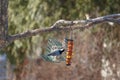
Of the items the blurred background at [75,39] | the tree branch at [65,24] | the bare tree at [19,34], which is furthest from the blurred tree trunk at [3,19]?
the blurred background at [75,39]

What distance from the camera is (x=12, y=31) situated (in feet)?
28.5

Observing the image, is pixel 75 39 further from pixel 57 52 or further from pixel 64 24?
pixel 64 24

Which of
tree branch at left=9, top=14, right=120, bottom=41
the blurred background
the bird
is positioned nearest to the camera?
tree branch at left=9, top=14, right=120, bottom=41

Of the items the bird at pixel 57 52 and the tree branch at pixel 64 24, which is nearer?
the tree branch at pixel 64 24

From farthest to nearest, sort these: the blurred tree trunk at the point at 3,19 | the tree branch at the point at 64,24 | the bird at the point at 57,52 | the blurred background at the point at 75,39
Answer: the blurred background at the point at 75,39 → the bird at the point at 57,52 → the tree branch at the point at 64,24 → the blurred tree trunk at the point at 3,19

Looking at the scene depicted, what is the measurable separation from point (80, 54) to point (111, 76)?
0.67 meters

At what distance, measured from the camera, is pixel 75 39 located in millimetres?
7645

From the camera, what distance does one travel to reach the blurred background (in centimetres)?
762

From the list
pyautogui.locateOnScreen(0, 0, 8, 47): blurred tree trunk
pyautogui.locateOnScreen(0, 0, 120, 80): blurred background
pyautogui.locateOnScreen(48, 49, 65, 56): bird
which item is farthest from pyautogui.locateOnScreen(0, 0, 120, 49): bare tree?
pyautogui.locateOnScreen(0, 0, 120, 80): blurred background

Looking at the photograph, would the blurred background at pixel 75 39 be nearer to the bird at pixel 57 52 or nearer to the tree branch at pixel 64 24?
the bird at pixel 57 52

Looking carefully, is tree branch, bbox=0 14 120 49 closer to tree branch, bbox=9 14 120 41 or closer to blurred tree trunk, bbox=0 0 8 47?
tree branch, bbox=9 14 120 41

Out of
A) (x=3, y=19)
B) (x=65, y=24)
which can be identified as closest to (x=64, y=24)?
(x=65, y=24)

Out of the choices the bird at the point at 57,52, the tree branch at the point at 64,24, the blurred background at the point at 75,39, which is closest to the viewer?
the tree branch at the point at 64,24

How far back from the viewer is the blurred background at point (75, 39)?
25.0 ft
